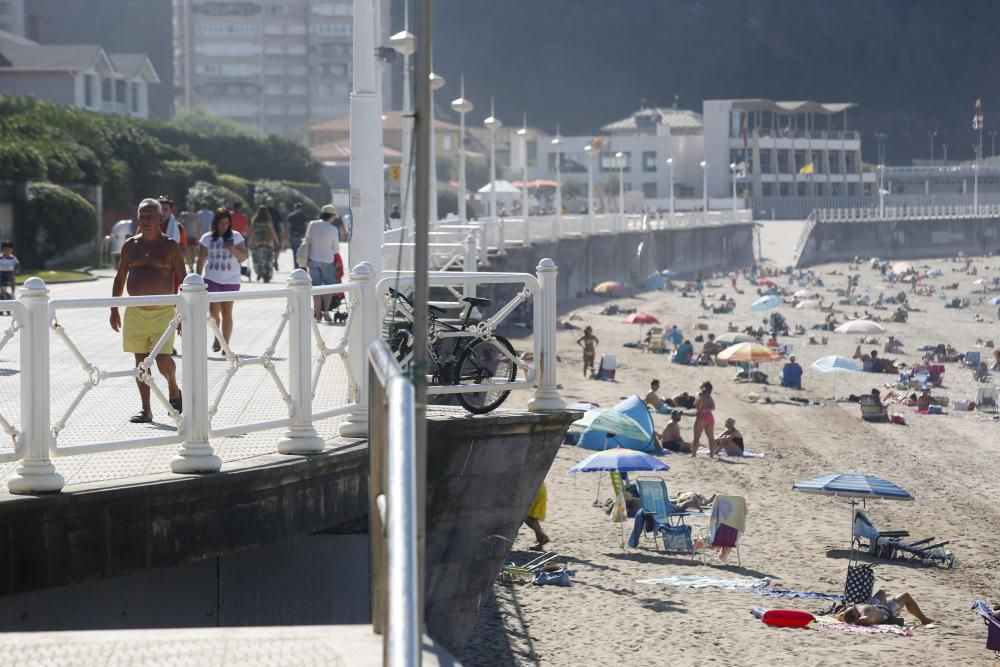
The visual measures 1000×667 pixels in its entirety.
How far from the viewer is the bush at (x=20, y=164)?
31172 millimetres

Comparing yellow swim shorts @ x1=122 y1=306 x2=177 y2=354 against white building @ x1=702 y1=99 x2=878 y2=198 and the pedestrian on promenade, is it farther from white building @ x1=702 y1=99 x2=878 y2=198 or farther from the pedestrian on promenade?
white building @ x1=702 y1=99 x2=878 y2=198

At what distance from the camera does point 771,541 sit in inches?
650

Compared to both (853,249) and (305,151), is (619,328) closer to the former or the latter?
(305,151)

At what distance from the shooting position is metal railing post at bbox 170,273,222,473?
6613 mm

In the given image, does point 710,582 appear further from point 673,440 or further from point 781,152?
point 781,152

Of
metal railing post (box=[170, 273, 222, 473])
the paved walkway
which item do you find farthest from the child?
metal railing post (box=[170, 273, 222, 473])

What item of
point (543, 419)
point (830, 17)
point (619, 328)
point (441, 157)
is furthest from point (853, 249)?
point (543, 419)

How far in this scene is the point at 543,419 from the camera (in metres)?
8.72

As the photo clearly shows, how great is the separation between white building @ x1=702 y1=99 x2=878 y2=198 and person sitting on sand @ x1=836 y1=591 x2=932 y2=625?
90239mm

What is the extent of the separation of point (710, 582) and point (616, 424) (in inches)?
225

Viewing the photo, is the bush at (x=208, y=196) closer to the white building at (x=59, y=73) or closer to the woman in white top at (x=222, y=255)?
the white building at (x=59, y=73)

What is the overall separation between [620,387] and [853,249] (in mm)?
63389

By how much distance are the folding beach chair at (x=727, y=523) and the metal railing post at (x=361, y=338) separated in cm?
796

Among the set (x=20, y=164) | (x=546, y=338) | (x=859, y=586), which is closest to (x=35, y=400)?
(x=546, y=338)
